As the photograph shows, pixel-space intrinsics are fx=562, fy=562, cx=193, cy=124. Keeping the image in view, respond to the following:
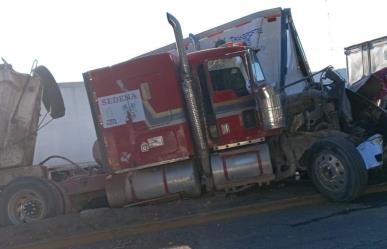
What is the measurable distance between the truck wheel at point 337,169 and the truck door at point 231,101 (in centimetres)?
110

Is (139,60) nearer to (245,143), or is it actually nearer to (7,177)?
(245,143)

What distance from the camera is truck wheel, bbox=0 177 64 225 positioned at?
9531 mm

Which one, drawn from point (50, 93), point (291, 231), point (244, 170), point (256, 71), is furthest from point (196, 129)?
point (50, 93)

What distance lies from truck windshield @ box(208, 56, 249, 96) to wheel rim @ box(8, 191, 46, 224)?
361 centimetres

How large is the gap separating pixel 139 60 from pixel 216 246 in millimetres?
3684

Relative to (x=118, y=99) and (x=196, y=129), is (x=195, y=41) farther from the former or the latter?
(x=196, y=129)

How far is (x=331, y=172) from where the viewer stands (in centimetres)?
884

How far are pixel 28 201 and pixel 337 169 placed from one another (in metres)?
5.19

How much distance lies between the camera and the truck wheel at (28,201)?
31.3 feet

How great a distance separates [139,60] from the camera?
9.30 meters

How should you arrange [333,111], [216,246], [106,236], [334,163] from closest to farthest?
[216,246] < [106,236] < [334,163] < [333,111]

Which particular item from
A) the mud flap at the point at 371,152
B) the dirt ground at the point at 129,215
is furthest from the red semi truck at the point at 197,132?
the dirt ground at the point at 129,215

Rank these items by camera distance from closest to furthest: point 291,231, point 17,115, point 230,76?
point 291,231 → point 230,76 → point 17,115

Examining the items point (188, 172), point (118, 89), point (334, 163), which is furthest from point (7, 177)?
point (334, 163)
